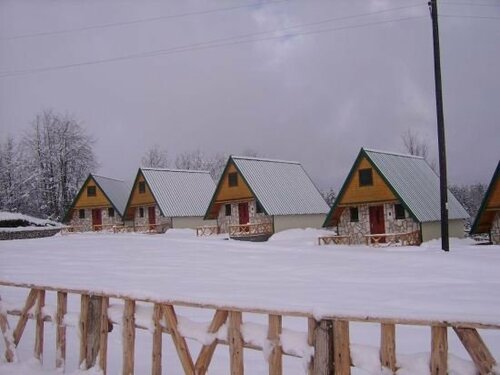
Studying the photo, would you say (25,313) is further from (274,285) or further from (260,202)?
(260,202)

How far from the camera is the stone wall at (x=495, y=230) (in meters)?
22.8

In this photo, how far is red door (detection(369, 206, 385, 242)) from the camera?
84.7ft

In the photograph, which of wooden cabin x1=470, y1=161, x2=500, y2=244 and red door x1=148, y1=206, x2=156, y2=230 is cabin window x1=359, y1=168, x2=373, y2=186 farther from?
red door x1=148, y1=206, x2=156, y2=230

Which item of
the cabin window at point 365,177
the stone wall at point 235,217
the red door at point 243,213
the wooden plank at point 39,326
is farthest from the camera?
the red door at point 243,213

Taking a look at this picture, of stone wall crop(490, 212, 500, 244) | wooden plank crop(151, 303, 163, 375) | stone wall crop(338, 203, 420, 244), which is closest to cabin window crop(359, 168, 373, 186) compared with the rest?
stone wall crop(338, 203, 420, 244)

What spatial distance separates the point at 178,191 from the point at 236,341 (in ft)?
115

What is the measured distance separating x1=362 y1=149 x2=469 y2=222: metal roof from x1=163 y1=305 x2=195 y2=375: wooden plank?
20.3 m

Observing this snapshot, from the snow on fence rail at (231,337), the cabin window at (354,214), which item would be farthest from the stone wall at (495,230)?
the snow on fence rail at (231,337)

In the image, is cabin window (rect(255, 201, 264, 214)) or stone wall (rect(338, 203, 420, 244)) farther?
cabin window (rect(255, 201, 264, 214))

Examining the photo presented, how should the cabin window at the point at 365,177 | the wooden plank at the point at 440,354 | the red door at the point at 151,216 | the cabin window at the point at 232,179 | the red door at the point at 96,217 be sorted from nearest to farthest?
the wooden plank at the point at 440,354, the cabin window at the point at 365,177, the cabin window at the point at 232,179, the red door at the point at 151,216, the red door at the point at 96,217

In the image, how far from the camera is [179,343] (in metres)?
5.43

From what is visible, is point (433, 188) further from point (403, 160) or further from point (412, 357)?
point (412, 357)

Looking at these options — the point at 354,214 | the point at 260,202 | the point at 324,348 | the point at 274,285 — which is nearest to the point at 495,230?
the point at 354,214

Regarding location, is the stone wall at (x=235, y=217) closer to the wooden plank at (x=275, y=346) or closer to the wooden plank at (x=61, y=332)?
the wooden plank at (x=61, y=332)
